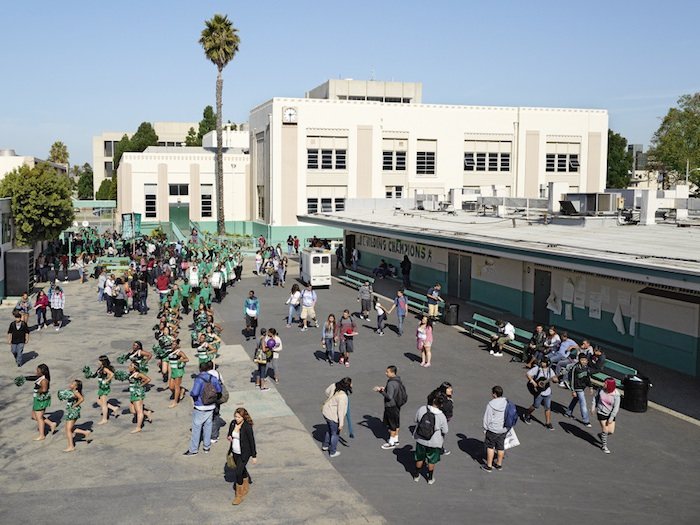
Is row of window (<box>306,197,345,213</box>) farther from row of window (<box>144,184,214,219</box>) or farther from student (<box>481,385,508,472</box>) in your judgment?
student (<box>481,385,508,472</box>)

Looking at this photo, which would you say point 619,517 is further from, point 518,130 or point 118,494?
point 518,130

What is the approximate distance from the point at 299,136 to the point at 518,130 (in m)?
18.5

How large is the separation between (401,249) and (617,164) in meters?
60.5

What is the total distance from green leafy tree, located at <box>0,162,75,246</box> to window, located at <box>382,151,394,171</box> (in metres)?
27.5

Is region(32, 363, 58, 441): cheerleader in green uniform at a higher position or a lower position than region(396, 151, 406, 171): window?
lower

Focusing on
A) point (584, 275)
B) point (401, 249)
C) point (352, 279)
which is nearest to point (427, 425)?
point (584, 275)

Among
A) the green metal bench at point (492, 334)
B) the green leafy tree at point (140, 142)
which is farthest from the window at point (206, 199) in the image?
the green metal bench at point (492, 334)

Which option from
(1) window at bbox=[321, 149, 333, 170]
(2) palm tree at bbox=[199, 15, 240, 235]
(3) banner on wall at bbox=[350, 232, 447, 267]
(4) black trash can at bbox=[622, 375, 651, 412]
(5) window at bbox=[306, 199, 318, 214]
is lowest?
(4) black trash can at bbox=[622, 375, 651, 412]

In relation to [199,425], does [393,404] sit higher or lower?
higher

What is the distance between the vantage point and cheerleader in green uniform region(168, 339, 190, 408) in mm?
15969

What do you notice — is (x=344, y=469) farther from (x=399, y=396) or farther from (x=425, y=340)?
(x=425, y=340)

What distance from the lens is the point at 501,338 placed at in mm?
21266

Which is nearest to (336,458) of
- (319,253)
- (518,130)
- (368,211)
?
(319,253)

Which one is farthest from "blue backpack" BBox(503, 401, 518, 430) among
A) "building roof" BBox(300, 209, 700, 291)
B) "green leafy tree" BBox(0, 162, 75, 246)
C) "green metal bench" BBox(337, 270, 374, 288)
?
"green leafy tree" BBox(0, 162, 75, 246)
